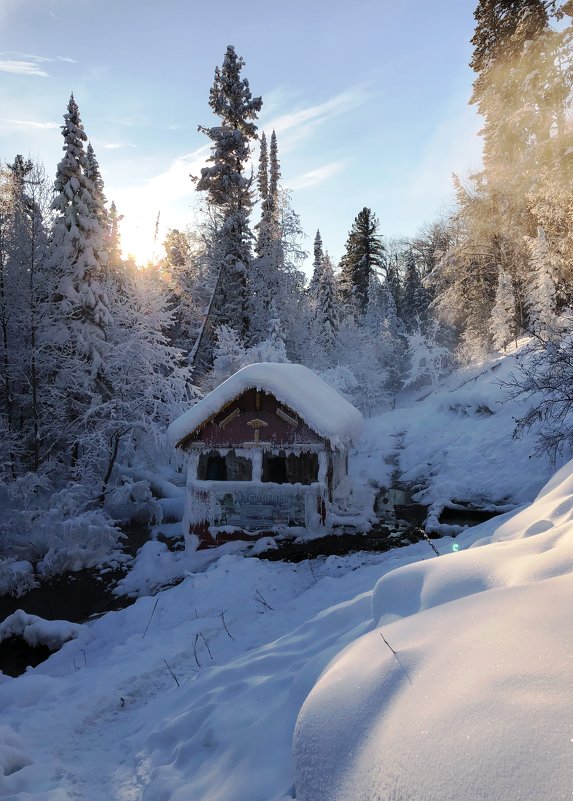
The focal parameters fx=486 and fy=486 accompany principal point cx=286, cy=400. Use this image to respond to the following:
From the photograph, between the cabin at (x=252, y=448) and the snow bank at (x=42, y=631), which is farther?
the cabin at (x=252, y=448)

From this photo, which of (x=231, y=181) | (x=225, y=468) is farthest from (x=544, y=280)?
(x=225, y=468)

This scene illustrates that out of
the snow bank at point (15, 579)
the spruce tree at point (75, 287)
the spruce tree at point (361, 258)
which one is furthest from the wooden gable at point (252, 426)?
the spruce tree at point (361, 258)

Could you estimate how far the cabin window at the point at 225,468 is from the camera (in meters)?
16.2

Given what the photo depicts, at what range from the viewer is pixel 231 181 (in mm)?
29000

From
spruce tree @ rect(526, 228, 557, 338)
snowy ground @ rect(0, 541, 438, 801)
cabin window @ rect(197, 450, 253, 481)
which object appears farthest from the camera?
spruce tree @ rect(526, 228, 557, 338)

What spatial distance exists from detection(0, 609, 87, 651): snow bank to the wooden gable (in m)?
5.93

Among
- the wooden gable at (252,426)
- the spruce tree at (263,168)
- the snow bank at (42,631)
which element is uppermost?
the spruce tree at (263,168)

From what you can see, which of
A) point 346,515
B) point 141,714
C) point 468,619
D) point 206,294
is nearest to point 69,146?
point 206,294

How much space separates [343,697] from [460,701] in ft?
2.80

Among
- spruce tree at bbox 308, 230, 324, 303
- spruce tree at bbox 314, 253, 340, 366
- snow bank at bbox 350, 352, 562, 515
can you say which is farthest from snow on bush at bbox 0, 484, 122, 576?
spruce tree at bbox 308, 230, 324, 303

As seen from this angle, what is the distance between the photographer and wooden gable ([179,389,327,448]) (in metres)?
14.6

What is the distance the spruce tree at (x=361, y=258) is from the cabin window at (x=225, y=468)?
39.6 meters

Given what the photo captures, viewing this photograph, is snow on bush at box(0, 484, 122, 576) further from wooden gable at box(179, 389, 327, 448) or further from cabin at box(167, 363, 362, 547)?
wooden gable at box(179, 389, 327, 448)

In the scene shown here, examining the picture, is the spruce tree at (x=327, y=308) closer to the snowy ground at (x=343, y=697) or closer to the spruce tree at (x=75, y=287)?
the spruce tree at (x=75, y=287)
